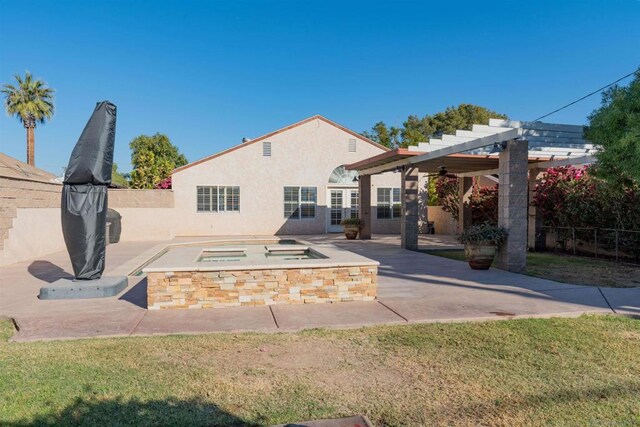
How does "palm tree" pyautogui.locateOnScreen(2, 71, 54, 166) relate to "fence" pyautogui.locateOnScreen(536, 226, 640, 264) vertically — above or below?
above

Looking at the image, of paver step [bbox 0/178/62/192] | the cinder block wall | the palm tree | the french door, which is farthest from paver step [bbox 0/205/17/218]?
the palm tree

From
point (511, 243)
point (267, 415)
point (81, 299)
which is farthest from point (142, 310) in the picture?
point (511, 243)

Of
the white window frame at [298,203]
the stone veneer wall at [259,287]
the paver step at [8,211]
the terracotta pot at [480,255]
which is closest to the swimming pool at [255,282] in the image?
the stone veneer wall at [259,287]

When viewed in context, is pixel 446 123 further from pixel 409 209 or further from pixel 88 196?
pixel 88 196

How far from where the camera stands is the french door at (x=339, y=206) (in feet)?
72.7

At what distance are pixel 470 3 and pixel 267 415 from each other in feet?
52.5

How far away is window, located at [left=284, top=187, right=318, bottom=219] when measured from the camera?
21422 mm

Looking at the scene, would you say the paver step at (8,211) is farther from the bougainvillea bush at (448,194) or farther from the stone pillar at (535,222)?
the bougainvillea bush at (448,194)

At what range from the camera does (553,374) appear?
360 centimetres

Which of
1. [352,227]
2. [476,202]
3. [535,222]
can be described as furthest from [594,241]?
[352,227]

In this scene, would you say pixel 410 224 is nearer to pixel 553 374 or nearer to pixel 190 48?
pixel 553 374

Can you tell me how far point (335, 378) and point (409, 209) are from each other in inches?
457

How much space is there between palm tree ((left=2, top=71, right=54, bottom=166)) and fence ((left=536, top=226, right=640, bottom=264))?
107ft

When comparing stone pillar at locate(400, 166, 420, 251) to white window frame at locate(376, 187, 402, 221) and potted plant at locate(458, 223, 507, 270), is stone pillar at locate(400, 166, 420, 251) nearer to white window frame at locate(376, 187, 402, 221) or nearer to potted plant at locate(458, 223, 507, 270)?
potted plant at locate(458, 223, 507, 270)
